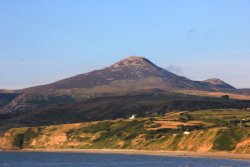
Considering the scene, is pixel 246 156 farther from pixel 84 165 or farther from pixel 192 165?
pixel 84 165

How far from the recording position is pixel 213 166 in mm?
164125

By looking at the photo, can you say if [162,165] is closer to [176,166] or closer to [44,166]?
[176,166]

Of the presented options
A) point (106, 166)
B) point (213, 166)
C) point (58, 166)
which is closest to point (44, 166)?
point (58, 166)

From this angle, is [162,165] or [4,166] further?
→ [4,166]

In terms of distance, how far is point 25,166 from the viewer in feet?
624

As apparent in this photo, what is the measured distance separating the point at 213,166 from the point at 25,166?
6056cm

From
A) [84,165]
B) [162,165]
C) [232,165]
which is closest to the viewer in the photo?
[232,165]

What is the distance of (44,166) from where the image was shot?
187750mm

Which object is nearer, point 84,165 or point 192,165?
point 192,165

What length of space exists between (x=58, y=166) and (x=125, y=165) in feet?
69.9

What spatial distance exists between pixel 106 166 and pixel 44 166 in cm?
2223

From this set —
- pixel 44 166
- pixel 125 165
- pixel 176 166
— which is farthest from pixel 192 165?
pixel 44 166

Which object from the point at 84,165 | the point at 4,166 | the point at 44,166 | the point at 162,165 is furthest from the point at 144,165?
the point at 4,166

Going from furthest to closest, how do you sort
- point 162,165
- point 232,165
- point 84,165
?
point 84,165 → point 162,165 → point 232,165
